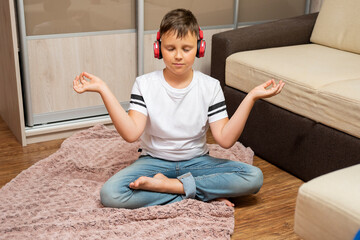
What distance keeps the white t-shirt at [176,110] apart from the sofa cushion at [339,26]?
0.89 m

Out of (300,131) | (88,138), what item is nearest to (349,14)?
Result: (300,131)

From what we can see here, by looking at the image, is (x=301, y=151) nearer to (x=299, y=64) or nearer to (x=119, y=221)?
(x=299, y=64)

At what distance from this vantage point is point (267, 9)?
2.85 m

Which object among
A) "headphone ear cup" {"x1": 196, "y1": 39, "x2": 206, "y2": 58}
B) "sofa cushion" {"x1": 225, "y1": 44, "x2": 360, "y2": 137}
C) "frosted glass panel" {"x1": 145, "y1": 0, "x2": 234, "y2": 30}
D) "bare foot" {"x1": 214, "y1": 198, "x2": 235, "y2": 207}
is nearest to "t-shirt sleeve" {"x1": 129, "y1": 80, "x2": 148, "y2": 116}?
"headphone ear cup" {"x1": 196, "y1": 39, "x2": 206, "y2": 58}

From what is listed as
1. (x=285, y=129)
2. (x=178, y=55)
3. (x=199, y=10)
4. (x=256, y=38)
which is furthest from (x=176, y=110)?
(x=199, y=10)

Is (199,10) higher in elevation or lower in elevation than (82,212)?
higher

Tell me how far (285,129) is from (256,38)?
1.81 ft

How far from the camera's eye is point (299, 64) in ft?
6.96

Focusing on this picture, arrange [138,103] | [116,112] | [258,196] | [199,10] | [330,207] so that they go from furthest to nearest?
[199,10], [258,196], [138,103], [116,112], [330,207]

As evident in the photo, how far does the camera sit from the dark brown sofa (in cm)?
185

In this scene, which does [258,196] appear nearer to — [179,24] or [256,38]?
[179,24]

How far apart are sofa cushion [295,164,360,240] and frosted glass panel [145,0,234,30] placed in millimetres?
1454

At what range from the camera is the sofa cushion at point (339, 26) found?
2.34 meters

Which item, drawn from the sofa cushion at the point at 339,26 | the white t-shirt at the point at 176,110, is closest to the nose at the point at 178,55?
the white t-shirt at the point at 176,110
